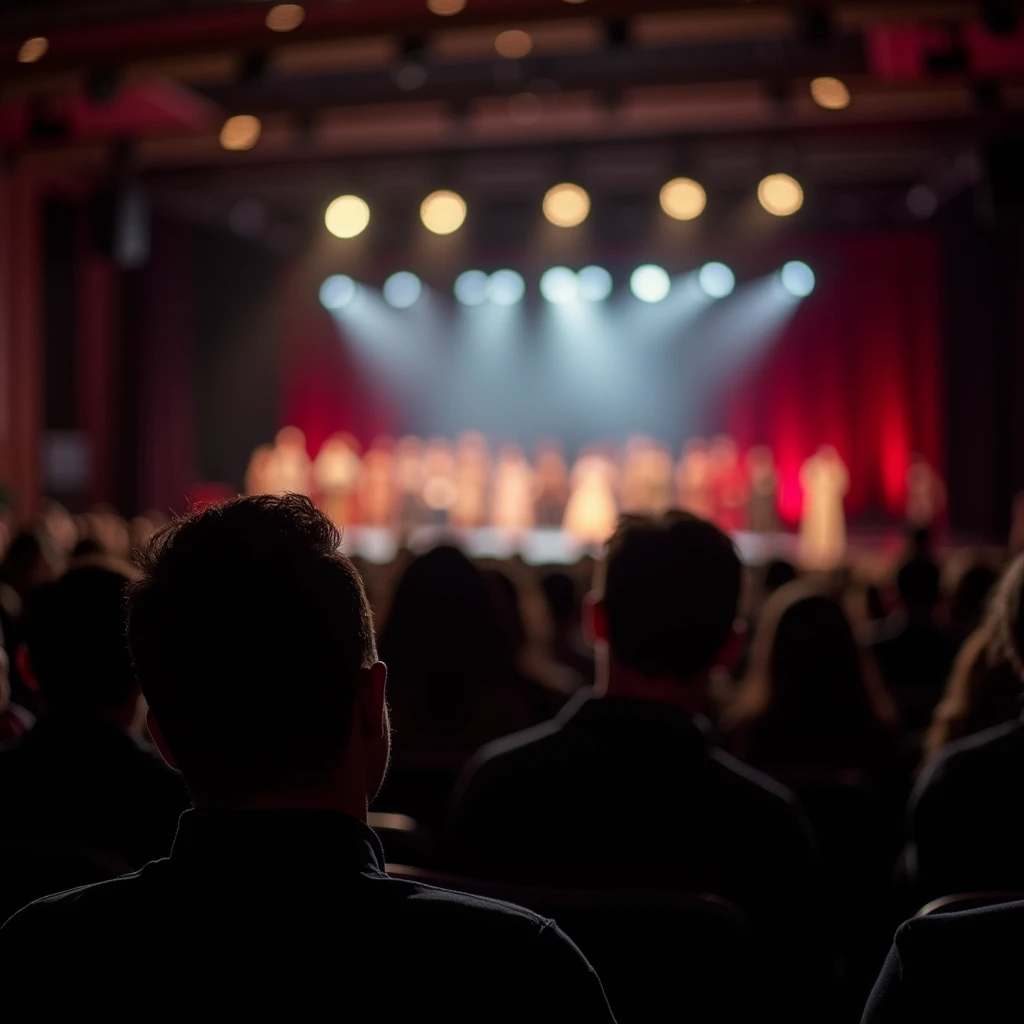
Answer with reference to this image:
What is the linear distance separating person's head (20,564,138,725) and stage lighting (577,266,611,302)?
1369 cm

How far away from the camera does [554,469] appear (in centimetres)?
1461

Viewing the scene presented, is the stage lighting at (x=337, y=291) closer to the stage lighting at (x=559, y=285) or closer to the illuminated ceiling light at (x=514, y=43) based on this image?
the stage lighting at (x=559, y=285)

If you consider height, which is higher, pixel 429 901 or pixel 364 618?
pixel 364 618

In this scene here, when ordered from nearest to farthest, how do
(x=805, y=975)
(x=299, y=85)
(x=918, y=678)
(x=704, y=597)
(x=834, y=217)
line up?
(x=805, y=975) < (x=704, y=597) < (x=918, y=678) < (x=299, y=85) < (x=834, y=217)

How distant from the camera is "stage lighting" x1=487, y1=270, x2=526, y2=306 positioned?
51.1ft

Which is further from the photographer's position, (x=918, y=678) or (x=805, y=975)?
(x=918, y=678)

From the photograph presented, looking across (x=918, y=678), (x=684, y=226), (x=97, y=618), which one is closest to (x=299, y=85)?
(x=684, y=226)

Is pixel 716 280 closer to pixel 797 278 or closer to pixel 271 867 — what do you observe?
pixel 797 278

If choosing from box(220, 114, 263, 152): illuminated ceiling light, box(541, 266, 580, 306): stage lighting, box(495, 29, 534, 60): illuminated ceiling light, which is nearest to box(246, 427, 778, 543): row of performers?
box(541, 266, 580, 306): stage lighting

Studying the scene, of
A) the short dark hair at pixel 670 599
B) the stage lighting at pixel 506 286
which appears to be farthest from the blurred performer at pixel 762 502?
the short dark hair at pixel 670 599

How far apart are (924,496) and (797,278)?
3.36 metres

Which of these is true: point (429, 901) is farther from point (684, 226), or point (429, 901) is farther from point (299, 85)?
point (684, 226)

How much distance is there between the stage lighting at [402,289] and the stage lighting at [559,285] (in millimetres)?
1726

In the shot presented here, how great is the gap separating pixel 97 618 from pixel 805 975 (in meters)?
1.23
